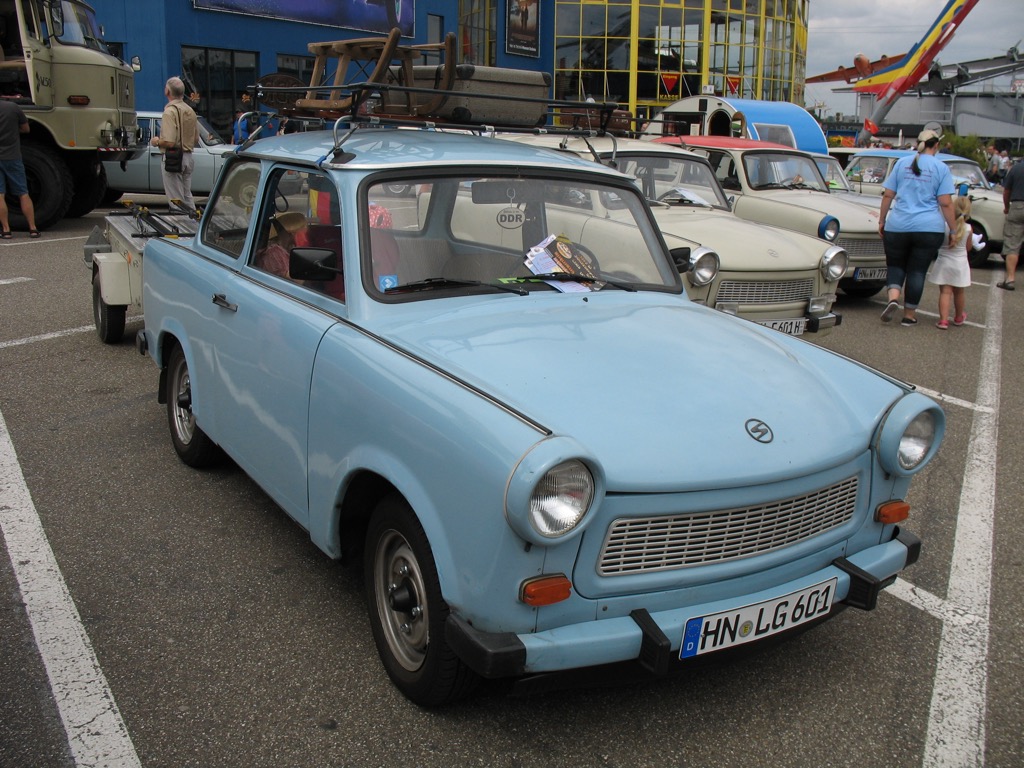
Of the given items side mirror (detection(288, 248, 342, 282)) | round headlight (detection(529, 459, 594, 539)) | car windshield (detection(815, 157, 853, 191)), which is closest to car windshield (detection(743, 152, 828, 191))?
car windshield (detection(815, 157, 853, 191))

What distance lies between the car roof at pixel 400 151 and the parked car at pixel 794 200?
6290mm

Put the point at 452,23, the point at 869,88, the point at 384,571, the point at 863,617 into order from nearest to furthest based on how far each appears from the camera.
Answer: the point at 384,571 → the point at 863,617 → the point at 452,23 → the point at 869,88

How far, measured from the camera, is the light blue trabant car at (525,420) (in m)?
2.43

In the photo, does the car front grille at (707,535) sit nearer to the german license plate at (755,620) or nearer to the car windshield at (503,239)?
the german license plate at (755,620)

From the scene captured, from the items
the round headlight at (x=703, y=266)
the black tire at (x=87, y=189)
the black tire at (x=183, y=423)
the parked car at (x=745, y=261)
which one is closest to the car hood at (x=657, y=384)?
the black tire at (x=183, y=423)

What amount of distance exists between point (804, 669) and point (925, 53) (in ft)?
125

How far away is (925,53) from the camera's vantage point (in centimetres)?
3559

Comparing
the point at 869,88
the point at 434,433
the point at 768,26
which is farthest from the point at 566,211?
the point at 869,88

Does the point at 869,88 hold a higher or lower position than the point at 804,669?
higher

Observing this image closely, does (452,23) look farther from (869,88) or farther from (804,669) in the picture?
(804,669)

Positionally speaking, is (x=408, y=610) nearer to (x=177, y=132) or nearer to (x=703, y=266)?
(x=703, y=266)

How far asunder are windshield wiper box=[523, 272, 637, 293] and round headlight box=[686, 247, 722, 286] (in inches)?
115

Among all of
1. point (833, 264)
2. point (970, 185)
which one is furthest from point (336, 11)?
point (833, 264)

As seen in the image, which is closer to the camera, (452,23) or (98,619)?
(98,619)
